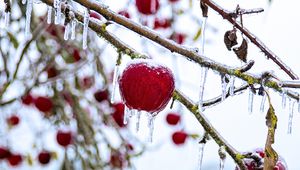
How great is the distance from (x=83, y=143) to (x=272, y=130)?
4.34ft

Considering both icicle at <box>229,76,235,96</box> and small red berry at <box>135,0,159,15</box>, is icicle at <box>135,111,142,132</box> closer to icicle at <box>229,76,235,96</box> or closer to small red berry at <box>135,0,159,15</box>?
icicle at <box>229,76,235,96</box>

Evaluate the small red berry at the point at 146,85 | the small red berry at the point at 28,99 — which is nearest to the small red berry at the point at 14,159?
the small red berry at the point at 28,99

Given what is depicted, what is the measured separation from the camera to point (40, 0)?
0.72 metres

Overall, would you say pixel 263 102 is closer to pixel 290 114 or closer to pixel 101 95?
pixel 290 114

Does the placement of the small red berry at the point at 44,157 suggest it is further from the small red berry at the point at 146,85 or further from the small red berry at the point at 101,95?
the small red berry at the point at 146,85

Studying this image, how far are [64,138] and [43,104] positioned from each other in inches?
4.9

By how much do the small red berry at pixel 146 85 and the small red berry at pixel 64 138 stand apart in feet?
3.46

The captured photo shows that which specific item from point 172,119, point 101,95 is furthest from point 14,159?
point 172,119

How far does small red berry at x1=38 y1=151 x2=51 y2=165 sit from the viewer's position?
1.96m

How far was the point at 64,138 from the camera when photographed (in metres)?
1.84

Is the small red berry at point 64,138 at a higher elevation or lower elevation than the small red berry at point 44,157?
higher

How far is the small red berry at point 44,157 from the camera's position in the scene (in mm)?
1962

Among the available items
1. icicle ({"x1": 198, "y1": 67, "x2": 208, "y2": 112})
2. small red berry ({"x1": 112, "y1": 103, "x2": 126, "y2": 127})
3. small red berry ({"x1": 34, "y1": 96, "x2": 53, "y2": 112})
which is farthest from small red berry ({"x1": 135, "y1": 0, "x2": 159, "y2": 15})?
icicle ({"x1": 198, "y1": 67, "x2": 208, "y2": 112})

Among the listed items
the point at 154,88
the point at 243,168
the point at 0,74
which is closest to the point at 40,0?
the point at 154,88
